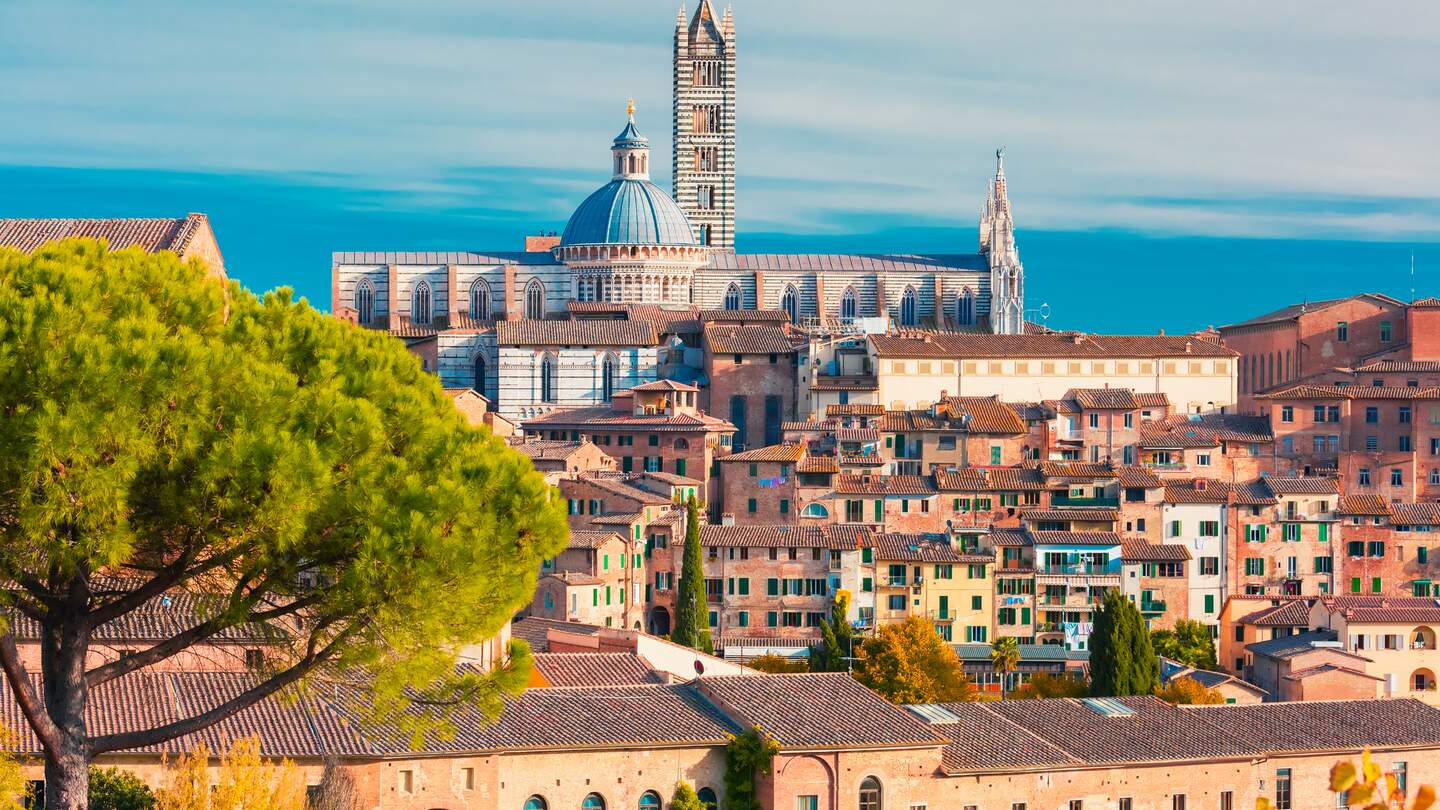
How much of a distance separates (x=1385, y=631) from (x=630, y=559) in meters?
16.7

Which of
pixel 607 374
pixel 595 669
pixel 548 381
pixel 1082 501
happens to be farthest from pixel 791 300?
pixel 595 669

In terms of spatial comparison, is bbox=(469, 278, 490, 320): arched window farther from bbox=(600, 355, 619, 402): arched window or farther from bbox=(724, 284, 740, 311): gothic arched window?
bbox=(600, 355, 619, 402): arched window

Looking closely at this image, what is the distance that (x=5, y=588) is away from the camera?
73.4 ft

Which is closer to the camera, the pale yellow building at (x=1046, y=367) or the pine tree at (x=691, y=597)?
the pine tree at (x=691, y=597)

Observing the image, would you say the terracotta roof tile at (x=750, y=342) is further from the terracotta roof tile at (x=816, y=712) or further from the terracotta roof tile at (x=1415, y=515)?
the terracotta roof tile at (x=816, y=712)

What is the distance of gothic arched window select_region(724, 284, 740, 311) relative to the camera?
10012 cm

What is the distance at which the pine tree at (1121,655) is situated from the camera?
5106 centimetres

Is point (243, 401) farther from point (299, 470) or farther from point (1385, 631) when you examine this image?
point (1385, 631)

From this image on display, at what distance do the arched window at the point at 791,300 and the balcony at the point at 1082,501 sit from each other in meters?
35.1

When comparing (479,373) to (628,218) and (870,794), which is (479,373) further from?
(870,794)

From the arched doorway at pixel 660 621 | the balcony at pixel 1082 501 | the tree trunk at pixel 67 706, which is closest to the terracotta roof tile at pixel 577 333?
the balcony at pixel 1082 501

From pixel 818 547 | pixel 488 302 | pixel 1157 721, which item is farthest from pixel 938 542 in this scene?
pixel 488 302

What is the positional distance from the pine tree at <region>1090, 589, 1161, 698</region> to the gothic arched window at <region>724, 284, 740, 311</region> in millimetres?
48608

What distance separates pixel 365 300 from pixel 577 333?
16.7 metres
